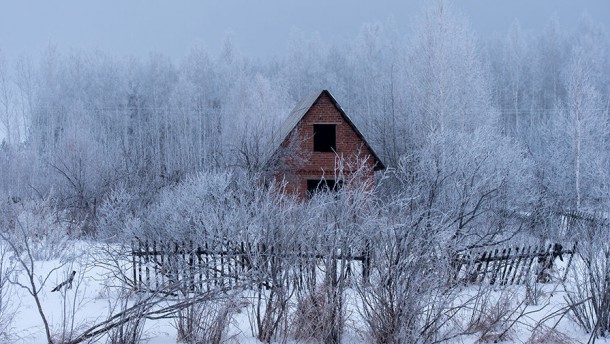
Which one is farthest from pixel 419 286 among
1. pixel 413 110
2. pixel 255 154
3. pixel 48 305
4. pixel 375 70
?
pixel 375 70

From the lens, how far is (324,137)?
2167 centimetres

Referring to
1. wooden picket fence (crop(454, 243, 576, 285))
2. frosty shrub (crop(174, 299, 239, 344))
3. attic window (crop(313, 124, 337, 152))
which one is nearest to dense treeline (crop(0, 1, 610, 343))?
frosty shrub (crop(174, 299, 239, 344))

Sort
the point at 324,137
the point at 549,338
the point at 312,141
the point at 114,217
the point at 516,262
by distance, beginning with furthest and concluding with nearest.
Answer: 1. the point at 324,137
2. the point at 312,141
3. the point at 114,217
4. the point at 516,262
5. the point at 549,338

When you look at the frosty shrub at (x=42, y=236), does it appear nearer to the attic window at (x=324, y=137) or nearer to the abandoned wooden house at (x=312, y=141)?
the abandoned wooden house at (x=312, y=141)

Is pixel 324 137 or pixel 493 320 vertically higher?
pixel 324 137

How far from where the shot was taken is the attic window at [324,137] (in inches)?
803

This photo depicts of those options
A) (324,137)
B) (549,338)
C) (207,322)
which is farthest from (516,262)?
(324,137)

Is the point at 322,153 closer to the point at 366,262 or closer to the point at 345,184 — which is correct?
the point at 345,184

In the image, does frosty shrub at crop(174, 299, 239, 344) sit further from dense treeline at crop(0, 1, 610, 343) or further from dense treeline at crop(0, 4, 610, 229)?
dense treeline at crop(0, 4, 610, 229)

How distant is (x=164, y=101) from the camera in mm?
46500

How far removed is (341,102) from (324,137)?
22.7m

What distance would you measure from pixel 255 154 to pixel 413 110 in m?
12.2

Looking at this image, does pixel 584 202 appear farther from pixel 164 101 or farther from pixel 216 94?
pixel 164 101

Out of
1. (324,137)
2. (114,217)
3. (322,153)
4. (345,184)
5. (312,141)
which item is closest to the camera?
(345,184)
